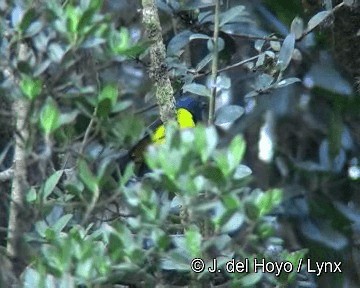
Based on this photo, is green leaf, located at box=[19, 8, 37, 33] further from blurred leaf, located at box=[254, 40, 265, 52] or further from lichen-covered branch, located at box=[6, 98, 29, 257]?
blurred leaf, located at box=[254, 40, 265, 52]

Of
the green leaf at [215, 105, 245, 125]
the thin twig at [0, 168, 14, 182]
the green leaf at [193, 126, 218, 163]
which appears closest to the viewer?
the green leaf at [193, 126, 218, 163]

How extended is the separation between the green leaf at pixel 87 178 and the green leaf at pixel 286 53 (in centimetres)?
57

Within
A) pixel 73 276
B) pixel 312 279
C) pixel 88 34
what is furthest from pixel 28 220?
pixel 312 279

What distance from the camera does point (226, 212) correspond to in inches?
39.5

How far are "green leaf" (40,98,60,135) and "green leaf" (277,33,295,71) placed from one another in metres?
0.59

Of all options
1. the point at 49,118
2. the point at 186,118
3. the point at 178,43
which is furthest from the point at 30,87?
the point at 186,118

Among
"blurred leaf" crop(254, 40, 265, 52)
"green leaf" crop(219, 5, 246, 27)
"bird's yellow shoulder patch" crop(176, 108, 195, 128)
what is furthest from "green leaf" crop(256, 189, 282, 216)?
"bird's yellow shoulder patch" crop(176, 108, 195, 128)

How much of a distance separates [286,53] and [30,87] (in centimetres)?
63

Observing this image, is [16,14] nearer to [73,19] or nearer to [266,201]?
[73,19]

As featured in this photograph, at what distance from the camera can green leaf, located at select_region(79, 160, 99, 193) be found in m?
1.06

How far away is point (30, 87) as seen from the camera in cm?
106

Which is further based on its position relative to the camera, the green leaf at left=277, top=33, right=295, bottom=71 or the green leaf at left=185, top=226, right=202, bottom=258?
the green leaf at left=277, top=33, right=295, bottom=71

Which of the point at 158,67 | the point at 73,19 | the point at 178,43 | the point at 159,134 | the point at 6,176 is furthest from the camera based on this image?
the point at 178,43

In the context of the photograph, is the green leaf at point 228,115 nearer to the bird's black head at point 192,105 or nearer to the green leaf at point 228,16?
the green leaf at point 228,16
